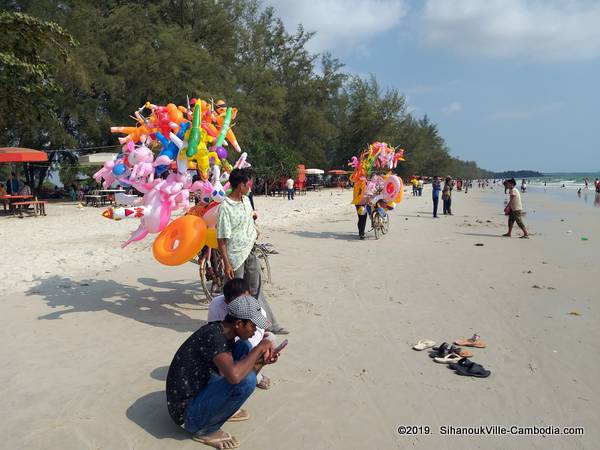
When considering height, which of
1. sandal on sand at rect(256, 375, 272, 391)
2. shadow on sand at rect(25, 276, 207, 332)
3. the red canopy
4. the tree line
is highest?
the tree line

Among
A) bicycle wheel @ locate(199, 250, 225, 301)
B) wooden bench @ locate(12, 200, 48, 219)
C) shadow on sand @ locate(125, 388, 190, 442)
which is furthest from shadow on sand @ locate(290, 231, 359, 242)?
wooden bench @ locate(12, 200, 48, 219)

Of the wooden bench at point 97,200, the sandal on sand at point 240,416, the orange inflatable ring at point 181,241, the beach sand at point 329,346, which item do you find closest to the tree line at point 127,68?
the wooden bench at point 97,200

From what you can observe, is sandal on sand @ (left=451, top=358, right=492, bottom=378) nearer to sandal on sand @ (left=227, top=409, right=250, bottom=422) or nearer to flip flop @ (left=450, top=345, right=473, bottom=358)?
flip flop @ (left=450, top=345, right=473, bottom=358)

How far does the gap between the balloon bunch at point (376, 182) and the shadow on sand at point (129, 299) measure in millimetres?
6149

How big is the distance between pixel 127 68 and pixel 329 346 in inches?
1011

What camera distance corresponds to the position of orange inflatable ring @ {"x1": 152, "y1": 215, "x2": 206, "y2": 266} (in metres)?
5.57

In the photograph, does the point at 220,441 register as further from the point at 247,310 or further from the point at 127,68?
the point at 127,68

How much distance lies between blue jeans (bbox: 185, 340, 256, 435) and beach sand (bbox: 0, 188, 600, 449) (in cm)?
19

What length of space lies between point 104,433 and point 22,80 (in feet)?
49.0

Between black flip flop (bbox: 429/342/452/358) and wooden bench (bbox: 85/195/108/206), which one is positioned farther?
wooden bench (bbox: 85/195/108/206)

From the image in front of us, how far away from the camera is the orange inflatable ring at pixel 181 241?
557cm

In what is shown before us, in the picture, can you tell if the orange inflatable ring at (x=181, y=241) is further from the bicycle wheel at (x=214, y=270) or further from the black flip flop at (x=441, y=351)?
the black flip flop at (x=441, y=351)

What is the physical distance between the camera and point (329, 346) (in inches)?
207

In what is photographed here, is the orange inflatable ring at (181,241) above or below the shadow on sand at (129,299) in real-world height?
above
